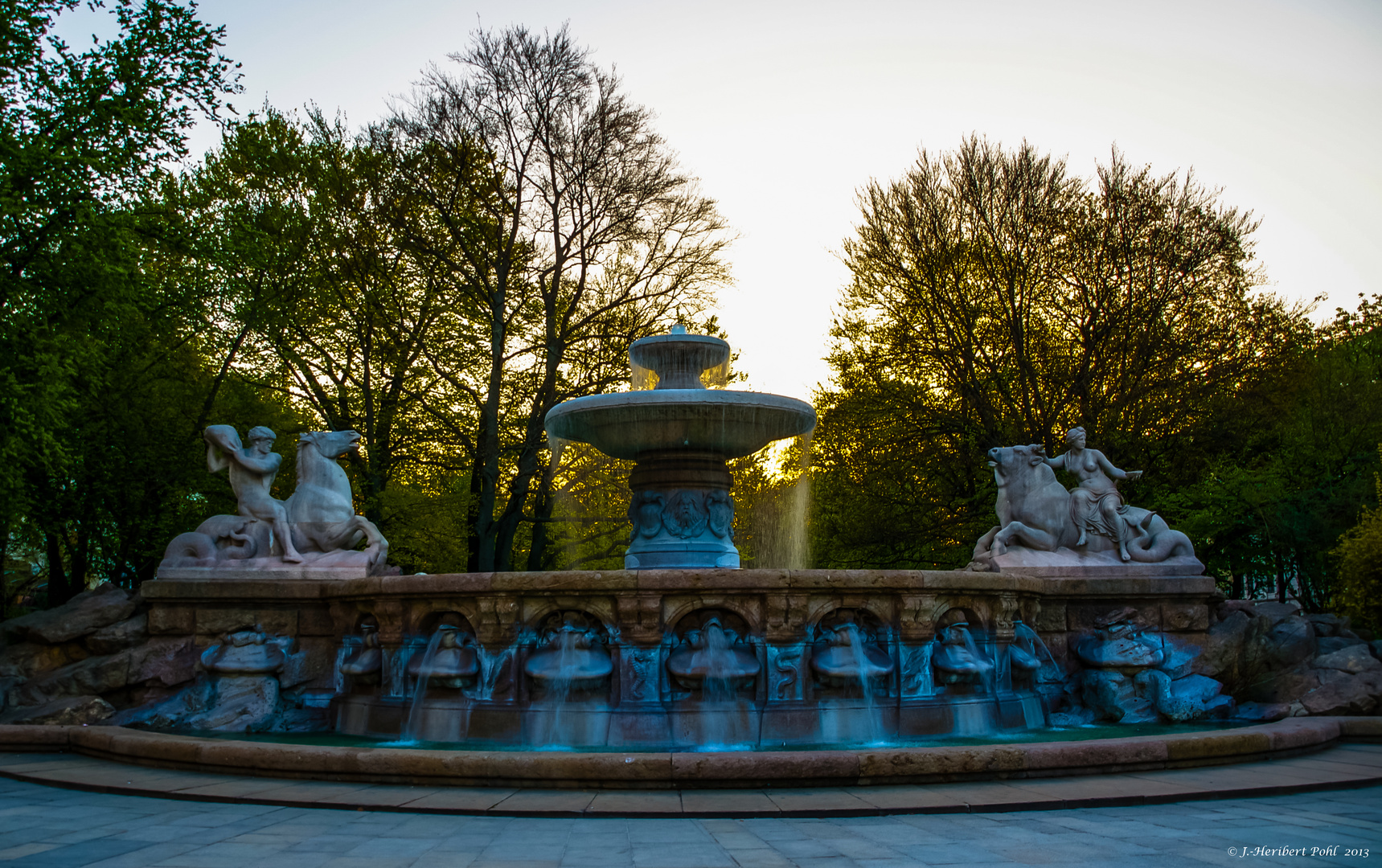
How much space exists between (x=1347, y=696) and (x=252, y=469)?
10.5 meters

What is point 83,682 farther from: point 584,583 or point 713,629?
point 713,629

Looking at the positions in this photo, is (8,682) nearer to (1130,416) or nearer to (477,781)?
(477,781)

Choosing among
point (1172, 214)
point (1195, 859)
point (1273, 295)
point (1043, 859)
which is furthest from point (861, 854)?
point (1273, 295)

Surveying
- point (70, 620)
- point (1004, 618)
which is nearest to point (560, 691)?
point (1004, 618)

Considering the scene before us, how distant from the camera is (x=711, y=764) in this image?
5.86 m

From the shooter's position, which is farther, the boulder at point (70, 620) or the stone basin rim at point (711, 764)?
the boulder at point (70, 620)

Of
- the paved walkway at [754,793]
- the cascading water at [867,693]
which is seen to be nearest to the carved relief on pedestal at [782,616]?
the cascading water at [867,693]

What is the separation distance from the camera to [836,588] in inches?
297

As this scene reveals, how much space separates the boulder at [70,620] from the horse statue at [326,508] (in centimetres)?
163

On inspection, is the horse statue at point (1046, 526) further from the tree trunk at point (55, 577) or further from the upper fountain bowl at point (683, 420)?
the tree trunk at point (55, 577)

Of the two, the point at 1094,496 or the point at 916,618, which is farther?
the point at 1094,496

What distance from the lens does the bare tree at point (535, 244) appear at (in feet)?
69.5

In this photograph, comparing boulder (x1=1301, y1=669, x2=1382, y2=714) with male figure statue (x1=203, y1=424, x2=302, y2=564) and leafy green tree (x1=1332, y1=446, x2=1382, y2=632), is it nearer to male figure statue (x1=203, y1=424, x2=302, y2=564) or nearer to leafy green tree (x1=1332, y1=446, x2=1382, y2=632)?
leafy green tree (x1=1332, y1=446, x2=1382, y2=632)

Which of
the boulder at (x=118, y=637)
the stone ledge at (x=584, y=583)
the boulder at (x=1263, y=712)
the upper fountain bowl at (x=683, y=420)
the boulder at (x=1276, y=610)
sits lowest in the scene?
the boulder at (x=1263, y=712)
